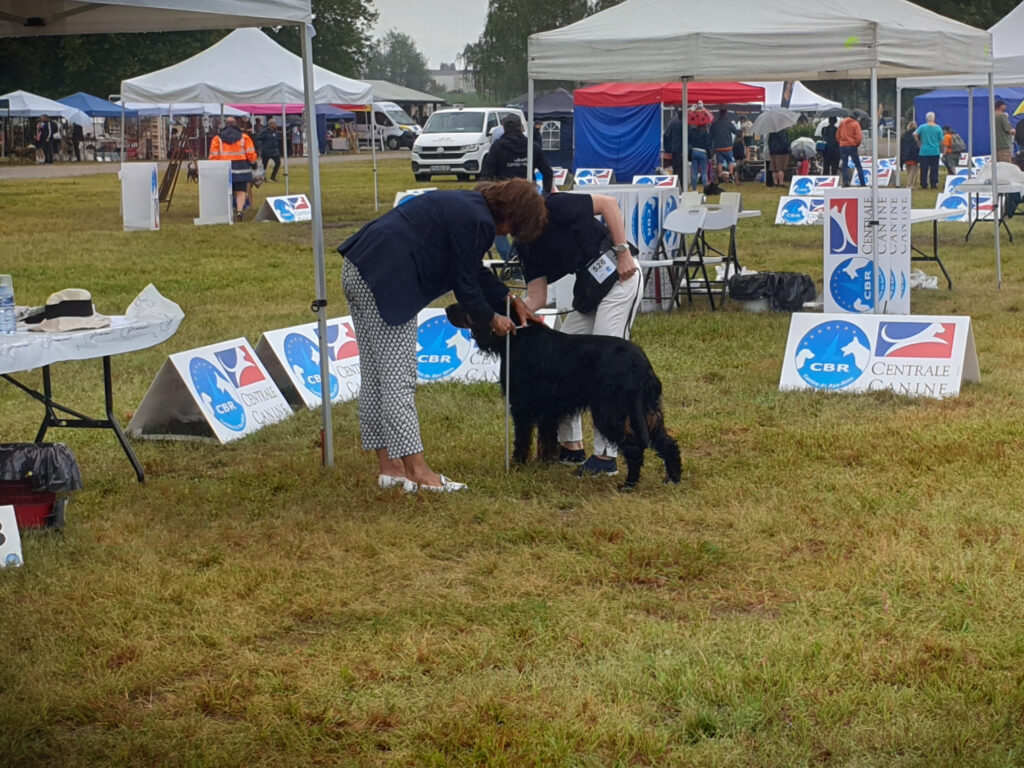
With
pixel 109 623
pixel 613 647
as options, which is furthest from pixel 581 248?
pixel 109 623

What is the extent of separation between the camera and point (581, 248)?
236 inches

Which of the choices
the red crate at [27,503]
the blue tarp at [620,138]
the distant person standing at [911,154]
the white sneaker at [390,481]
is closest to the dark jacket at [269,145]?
the blue tarp at [620,138]

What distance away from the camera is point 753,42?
10.3 m

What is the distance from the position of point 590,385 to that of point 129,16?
297cm

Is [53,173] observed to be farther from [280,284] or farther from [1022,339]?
[1022,339]

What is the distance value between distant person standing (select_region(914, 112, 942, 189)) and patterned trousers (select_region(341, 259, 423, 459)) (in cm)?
2274

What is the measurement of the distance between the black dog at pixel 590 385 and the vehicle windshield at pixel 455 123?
28137 millimetres

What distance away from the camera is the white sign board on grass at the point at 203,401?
Result: 23.6 ft

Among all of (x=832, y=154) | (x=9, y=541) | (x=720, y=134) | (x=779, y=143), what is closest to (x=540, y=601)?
(x=9, y=541)

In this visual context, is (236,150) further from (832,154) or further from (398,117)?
(398,117)

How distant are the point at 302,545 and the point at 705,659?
1985 millimetres

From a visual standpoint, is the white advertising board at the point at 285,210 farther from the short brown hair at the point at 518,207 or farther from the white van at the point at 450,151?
the short brown hair at the point at 518,207

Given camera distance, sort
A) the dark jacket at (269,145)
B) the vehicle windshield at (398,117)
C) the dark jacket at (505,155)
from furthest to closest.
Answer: the vehicle windshield at (398,117), the dark jacket at (269,145), the dark jacket at (505,155)

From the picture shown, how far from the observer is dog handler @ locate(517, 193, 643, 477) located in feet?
19.6
